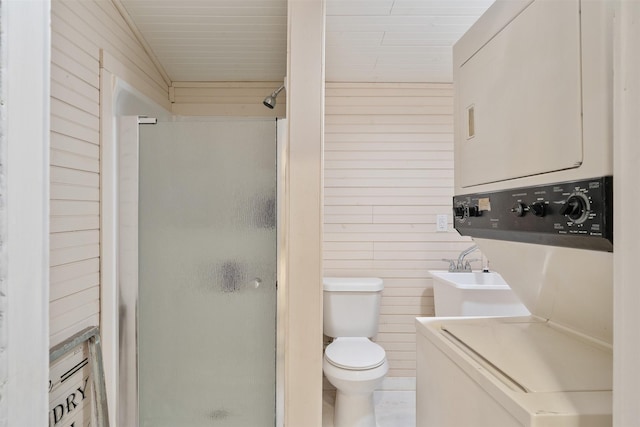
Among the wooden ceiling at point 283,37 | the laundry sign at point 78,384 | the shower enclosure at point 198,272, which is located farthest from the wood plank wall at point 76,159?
the wooden ceiling at point 283,37

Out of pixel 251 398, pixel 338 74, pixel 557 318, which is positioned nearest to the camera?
pixel 557 318

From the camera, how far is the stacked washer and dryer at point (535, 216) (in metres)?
0.61

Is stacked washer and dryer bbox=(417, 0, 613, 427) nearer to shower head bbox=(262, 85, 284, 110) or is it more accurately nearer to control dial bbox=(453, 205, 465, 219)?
control dial bbox=(453, 205, 465, 219)

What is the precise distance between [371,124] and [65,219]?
6.19ft

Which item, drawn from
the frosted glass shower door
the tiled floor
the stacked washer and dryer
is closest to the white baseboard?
the tiled floor

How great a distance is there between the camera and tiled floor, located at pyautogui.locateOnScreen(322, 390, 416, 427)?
223cm

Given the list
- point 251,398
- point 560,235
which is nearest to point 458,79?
point 560,235

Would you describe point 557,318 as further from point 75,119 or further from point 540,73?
point 75,119

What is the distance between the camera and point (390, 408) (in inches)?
94.7

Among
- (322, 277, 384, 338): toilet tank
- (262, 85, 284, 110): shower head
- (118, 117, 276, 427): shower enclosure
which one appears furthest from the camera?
(322, 277, 384, 338): toilet tank

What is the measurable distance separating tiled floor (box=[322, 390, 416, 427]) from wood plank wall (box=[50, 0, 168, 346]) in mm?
1453

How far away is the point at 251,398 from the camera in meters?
1.84

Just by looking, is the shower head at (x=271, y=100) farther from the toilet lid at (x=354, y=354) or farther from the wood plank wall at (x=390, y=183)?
the toilet lid at (x=354, y=354)

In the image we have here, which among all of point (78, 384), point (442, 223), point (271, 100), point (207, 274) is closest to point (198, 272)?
point (207, 274)
